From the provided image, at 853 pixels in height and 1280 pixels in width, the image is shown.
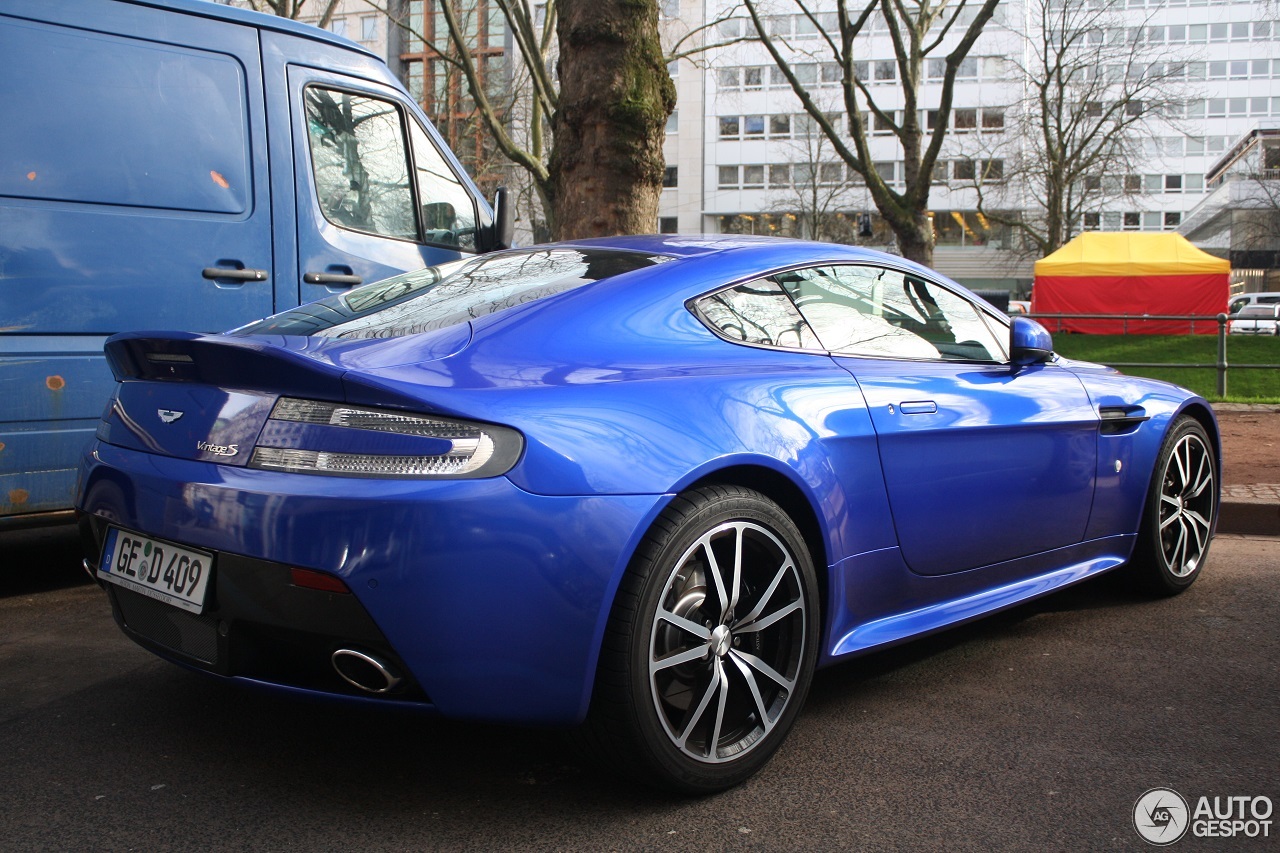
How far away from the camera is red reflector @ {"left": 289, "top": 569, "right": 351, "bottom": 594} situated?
2301mm

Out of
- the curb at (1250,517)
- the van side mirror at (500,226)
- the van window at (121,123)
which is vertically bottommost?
the curb at (1250,517)

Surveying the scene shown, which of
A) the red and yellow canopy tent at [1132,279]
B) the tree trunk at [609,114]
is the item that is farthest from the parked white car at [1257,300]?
the tree trunk at [609,114]

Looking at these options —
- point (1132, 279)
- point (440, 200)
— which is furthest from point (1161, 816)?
point (1132, 279)

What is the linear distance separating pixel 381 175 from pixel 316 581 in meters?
3.73

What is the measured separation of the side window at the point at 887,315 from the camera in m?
3.29

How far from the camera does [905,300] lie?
3631 millimetres

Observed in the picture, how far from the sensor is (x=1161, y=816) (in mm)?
2588

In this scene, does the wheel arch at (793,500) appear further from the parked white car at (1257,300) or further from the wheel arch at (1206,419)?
the parked white car at (1257,300)

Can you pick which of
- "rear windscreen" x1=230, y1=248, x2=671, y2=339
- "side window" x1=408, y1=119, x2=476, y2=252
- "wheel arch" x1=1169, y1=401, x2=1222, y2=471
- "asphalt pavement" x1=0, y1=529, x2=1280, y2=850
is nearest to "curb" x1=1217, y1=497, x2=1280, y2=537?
"wheel arch" x1=1169, y1=401, x2=1222, y2=471

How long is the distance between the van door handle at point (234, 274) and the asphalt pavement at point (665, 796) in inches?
61.4

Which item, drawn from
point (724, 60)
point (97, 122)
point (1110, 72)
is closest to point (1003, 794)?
point (97, 122)

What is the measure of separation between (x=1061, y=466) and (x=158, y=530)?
267 cm

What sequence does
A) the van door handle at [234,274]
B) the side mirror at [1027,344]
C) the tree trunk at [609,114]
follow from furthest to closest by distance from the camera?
the tree trunk at [609,114], the van door handle at [234,274], the side mirror at [1027,344]

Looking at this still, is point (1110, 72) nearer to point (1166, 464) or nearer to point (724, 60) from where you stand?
point (724, 60)
